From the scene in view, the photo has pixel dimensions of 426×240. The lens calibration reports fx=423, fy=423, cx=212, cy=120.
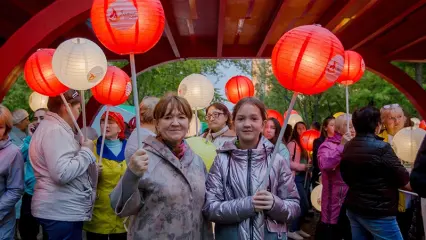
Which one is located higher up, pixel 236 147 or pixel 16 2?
pixel 16 2

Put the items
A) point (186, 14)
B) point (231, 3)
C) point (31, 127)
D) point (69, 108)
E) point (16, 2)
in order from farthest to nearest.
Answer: point (186, 14)
point (231, 3)
point (16, 2)
point (31, 127)
point (69, 108)

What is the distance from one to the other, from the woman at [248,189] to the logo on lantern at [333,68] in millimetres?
488

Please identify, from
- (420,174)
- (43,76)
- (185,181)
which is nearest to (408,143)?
(420,174)

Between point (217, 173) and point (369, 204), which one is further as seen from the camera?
point (369, 204)

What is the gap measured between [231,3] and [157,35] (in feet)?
15.2

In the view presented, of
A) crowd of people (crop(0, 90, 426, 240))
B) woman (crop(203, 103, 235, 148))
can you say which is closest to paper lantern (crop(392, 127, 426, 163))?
crowd of people (crop(0, 90, 426, 240))

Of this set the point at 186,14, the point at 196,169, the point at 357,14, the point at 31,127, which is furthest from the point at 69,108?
the point at 357,14

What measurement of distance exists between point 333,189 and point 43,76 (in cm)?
333

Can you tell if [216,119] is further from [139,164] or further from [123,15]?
[139,164]

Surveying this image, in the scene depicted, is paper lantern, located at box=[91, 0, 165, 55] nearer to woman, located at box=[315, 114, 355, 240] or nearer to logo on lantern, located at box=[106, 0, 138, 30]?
logo on lantern, located at box=[106, 0, 138, 30]

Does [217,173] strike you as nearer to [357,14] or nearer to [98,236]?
[98,236]

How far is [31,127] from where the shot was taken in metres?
5.16

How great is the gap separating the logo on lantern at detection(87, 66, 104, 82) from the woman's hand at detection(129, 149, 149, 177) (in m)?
1.83

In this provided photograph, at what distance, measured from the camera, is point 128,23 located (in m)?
2.78
